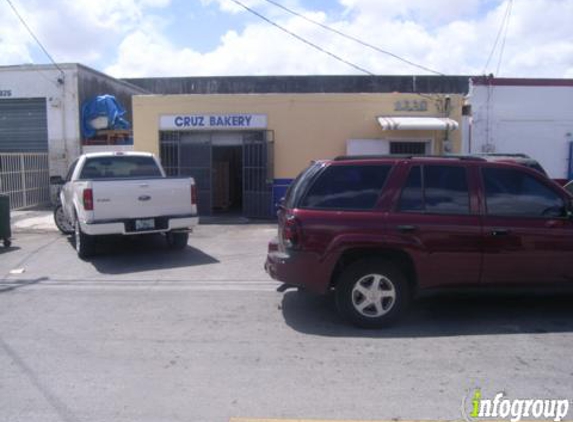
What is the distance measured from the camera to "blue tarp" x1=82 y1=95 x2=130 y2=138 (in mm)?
17828

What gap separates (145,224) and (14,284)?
2.26 metres

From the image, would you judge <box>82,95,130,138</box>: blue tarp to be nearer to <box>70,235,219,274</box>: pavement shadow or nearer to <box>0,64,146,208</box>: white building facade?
<box>0,64,146,208</box>: white building facade

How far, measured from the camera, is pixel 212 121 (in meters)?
14.9

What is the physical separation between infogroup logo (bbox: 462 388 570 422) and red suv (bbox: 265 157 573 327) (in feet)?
5.72

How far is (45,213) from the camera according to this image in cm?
1627

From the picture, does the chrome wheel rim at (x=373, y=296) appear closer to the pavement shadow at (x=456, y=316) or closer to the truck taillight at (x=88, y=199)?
the pavement shadow at (x=456, y=316)

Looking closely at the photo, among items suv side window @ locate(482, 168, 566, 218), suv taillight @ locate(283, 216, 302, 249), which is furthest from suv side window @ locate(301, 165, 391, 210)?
suv side window @ locate(482, 168, 566, 218)

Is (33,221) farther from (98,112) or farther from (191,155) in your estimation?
(98,112)

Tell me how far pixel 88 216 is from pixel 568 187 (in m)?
8.15

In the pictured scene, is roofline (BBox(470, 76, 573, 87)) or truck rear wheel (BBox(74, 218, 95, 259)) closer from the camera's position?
truck rear wheel (BBox(74, 218, 95, 259))

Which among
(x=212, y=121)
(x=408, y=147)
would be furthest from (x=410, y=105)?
(x=212, y=121)

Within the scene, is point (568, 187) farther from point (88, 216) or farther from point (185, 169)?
point (185, 169)

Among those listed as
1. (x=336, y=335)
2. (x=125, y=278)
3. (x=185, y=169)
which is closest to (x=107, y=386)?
(x=336, y=335)

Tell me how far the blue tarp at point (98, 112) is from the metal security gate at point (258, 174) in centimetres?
555
